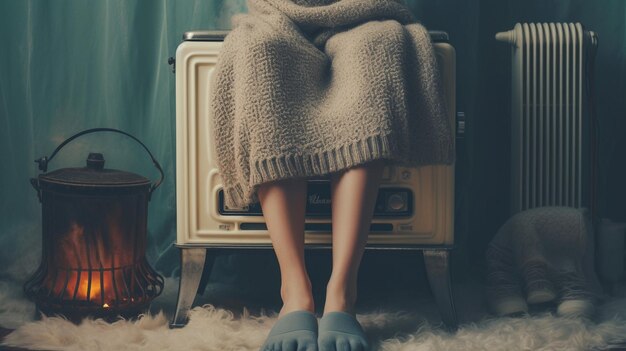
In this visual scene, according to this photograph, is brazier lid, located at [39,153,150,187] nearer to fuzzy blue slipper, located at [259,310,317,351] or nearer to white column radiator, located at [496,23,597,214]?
fuzzy blue slipper, located at [259,310,317,351]

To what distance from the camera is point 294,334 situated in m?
1.04

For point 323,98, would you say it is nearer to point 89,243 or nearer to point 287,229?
point 287,229

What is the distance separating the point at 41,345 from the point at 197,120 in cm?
46

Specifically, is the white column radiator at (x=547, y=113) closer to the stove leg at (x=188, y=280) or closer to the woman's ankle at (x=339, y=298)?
the woman's ankle at (x=339, y=298)

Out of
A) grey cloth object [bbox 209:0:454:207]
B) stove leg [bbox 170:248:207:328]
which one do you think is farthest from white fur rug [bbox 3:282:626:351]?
grey cloth object [bbox 209:0:454:207]

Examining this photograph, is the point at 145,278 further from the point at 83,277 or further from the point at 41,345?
the point at 41,345

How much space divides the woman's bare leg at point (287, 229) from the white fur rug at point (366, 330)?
11 centimetres

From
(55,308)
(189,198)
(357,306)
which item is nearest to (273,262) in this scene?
(357,306)

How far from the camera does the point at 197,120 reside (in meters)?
1.29

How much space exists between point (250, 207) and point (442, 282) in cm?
37

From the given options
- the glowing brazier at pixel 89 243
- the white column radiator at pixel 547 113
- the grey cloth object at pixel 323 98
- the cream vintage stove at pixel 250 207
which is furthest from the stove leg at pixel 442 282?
the glowing brazier at pixel 89 243

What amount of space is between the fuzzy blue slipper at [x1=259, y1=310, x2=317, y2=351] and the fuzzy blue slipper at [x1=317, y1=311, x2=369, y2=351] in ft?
0.05

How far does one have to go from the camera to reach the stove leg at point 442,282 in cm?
127

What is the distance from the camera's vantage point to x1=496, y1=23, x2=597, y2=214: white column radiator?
153cm
